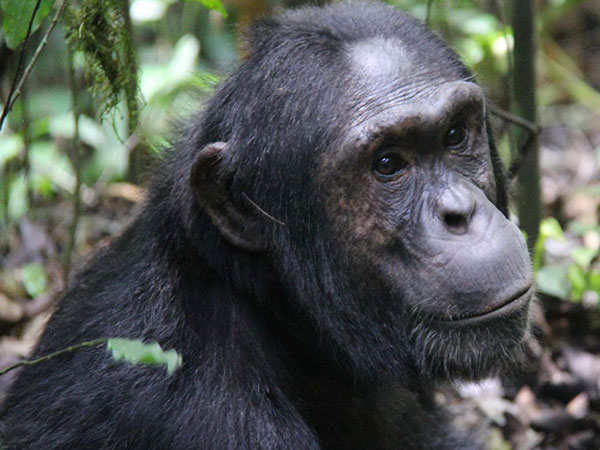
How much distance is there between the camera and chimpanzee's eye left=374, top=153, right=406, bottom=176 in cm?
429

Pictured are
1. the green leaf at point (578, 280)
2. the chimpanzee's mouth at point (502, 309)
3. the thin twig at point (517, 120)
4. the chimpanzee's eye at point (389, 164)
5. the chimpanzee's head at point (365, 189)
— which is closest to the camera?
the chimpanzee's mouth at point (502, 309)

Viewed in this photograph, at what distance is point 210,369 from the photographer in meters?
Result: 4.29

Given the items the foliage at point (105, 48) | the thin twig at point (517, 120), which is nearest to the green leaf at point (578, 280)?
the thin twig at point (517, 120)

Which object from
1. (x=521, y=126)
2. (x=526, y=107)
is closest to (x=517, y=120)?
(x=521, y=126)

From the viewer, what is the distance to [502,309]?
13.2 feet

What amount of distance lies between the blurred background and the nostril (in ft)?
4.12

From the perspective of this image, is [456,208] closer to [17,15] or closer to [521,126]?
[17,15]

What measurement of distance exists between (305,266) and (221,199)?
0.52 metres

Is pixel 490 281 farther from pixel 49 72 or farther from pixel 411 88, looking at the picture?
pixel 49 72

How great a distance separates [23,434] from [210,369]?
98 centimetres

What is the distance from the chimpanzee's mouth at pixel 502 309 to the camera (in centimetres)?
403

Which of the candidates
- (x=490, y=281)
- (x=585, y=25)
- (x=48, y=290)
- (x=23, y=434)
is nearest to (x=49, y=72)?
(x=48, y=290)

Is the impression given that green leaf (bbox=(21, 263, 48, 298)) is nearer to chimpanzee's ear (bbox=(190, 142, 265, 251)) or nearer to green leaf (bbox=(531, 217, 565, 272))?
chimpanzee's ear (bbox=(190, 142, 265, 251))

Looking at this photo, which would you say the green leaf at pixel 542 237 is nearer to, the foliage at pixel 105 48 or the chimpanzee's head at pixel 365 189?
the chimpanzee's head at pixel 365 189
